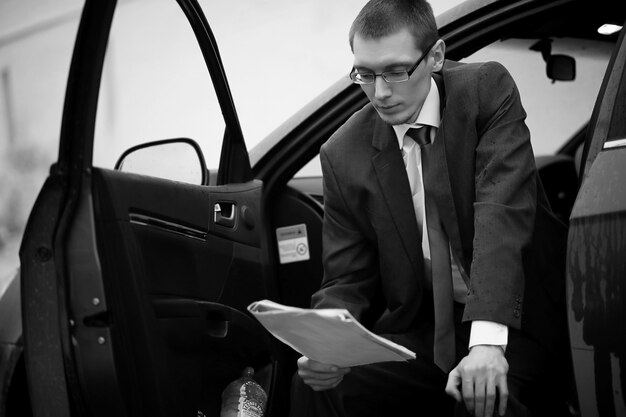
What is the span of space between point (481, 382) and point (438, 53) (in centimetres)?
85

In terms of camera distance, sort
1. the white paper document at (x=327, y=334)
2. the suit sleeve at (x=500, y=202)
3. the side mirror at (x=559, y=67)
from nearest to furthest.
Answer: the white paper document at (x=327, y=334)
the suit sleeve at (x=500, y=202)
the side mirror at (x=559, y=67)

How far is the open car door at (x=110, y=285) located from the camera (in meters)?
1.81

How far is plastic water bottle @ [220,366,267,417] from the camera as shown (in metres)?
2.34

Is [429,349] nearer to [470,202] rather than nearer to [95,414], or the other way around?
[470,202]

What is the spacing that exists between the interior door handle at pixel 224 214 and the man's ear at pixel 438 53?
27.3 inches

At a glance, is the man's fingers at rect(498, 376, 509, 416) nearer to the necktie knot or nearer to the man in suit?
the man in suit

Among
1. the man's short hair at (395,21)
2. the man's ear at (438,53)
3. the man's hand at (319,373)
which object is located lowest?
the man's hand at (319,373)

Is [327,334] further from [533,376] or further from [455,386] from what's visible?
[533,376]

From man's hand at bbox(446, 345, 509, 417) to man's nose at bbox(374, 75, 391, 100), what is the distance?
0.66 m

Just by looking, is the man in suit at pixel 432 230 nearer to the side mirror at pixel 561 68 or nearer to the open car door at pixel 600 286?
the open car door at pixel 600 286

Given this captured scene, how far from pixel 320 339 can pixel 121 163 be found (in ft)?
2.09

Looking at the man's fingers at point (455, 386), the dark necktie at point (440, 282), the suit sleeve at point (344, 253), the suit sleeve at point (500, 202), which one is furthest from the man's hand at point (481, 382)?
the suit sleeve at point (344, 253)

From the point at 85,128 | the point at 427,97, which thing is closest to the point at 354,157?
the point at 427,97

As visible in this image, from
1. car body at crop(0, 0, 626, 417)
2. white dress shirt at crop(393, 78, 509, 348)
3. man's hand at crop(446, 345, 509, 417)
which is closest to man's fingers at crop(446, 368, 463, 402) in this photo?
man's hand at crop(446, 345, 509, 417)
